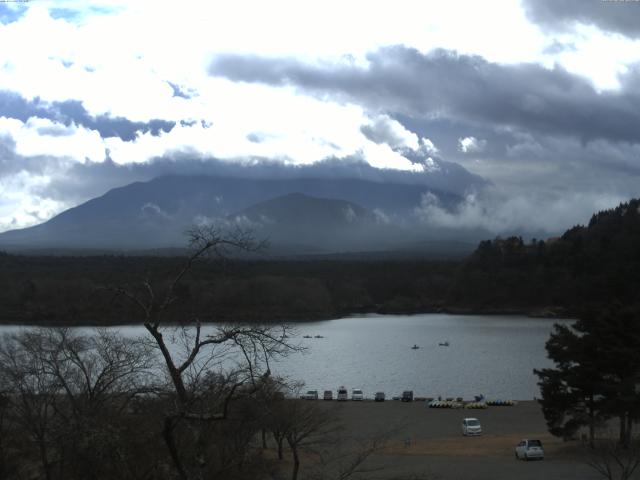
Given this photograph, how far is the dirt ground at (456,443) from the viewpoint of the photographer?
79.0ft

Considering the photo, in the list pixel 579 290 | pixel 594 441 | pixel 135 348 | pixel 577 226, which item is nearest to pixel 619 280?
pixel 579 290

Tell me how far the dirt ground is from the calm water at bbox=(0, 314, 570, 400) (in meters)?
5.76

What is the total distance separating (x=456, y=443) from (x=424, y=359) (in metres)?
38.7

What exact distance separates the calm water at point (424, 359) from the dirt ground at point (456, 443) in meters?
5.76

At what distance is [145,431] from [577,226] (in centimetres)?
16966

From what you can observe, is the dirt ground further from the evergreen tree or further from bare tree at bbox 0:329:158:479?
bare tree at bbox 0:329:158:479

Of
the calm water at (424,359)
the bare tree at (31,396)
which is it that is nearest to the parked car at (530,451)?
the calm water at (424,359)

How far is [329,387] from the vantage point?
5459 cm

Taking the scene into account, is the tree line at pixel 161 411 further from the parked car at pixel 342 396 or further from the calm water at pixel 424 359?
the parked car at pixel 342 396

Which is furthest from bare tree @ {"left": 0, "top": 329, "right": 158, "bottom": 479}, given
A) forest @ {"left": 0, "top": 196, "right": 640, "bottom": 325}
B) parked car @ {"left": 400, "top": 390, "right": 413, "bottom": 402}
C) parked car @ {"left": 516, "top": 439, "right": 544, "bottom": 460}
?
forest @ {"left": 0, "top": 196, "right": 640, "bottom": 325}

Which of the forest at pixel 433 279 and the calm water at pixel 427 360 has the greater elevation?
the forest at pixel 433 279

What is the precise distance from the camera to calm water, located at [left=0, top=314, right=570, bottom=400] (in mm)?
54750

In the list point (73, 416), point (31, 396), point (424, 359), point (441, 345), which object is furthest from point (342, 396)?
point (73, 416)

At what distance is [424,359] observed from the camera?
71.2 metres
